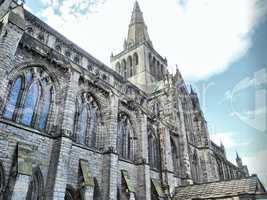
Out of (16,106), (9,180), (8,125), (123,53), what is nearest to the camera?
(9,180)

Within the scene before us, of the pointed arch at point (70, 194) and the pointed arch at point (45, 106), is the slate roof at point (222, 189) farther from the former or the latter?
the pointed arch at point (45, 106)

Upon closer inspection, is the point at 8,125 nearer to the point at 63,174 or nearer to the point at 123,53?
the point at 63,174

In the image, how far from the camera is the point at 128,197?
1673 cm

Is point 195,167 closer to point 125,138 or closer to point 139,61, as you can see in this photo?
point 125,138

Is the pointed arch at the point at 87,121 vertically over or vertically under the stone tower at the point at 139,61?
under

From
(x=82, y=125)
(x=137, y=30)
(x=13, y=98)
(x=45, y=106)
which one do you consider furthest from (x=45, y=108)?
(x=137, y=30)

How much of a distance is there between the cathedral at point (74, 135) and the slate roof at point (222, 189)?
80mm

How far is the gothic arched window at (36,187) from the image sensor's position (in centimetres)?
1229

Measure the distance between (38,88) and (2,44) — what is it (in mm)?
3630

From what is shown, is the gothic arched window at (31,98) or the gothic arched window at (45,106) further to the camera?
the gothic arched window at (45,106)

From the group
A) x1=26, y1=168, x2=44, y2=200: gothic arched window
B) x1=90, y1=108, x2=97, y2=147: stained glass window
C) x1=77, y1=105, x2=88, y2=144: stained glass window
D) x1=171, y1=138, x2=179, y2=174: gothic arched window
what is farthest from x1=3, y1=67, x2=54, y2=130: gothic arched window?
x1=171, y1=138, x2=179, y2=174: gothic arched window

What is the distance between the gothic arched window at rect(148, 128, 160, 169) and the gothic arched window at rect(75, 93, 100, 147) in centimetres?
750

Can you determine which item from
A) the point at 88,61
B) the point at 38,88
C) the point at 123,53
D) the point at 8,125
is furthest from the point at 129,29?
the point at 8,125

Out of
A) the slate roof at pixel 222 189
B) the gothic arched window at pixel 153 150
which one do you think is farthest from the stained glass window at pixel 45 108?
the slate roof at pixel 222 189
